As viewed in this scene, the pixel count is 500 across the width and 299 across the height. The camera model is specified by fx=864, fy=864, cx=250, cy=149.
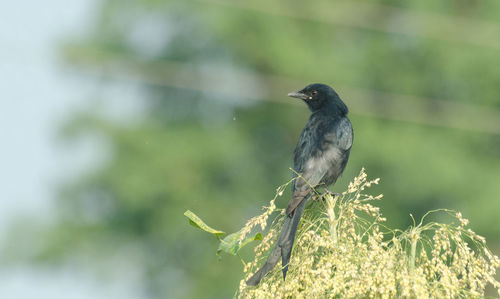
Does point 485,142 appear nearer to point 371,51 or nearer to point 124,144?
point 371,51

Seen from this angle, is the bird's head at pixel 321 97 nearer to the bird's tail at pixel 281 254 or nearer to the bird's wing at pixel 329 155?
the bird's wing at pixel 329 155

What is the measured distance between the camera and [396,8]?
17.5m

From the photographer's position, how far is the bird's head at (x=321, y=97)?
6133 mm

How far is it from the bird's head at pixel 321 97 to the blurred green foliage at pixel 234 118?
912 centimetres

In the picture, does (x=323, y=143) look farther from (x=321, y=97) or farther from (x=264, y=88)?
(x=264, y=88)

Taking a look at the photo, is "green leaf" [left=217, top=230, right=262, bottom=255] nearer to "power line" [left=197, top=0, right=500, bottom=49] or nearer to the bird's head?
the bird's head

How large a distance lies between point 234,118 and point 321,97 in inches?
412

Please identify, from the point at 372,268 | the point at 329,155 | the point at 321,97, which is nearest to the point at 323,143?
the point at 329,155

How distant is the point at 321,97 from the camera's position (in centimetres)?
628

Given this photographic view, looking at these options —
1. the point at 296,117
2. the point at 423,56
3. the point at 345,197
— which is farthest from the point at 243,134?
the point at 345,197

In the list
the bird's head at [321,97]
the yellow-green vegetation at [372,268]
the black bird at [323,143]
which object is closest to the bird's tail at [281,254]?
the yellow-green vegetation at [372,268]

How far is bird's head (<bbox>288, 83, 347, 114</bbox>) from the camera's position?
613 cm

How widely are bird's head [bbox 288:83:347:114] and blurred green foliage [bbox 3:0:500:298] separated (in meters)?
9.12

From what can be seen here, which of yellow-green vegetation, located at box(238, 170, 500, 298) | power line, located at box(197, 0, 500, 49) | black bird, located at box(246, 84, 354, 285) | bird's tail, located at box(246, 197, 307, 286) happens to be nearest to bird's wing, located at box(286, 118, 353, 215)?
black bird, located at box(246, 84, 354, 285)
